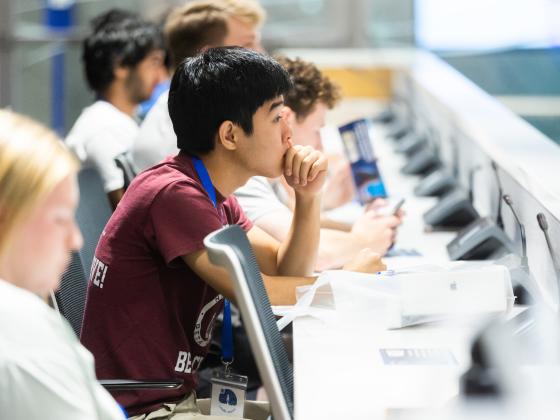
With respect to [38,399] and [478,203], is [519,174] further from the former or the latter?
[38,399]

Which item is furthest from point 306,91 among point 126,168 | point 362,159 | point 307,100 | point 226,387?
point 226,387

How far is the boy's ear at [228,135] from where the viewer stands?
2096mm

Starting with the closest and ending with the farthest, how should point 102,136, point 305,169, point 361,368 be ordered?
point 361,368, point 305,169, point 102,136

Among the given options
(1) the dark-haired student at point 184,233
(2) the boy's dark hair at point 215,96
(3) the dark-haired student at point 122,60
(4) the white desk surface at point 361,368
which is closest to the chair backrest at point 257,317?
(4) the white desk surface at point 361,368

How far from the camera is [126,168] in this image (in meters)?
2.64

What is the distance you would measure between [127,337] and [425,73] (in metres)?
3.97

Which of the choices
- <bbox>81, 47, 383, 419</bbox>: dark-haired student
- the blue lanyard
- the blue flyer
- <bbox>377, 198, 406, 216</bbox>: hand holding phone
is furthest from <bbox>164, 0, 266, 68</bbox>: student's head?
the blue lanyard

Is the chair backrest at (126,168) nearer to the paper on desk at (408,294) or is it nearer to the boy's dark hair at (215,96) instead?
the boy's dark hair at (215,96)

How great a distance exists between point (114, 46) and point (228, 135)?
80.9 inches

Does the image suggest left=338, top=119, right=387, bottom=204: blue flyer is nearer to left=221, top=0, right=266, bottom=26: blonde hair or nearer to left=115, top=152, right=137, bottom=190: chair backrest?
left=221, top=0, right=266, bottom=26: blonde hair

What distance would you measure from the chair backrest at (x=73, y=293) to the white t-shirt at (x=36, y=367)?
82 centimetres

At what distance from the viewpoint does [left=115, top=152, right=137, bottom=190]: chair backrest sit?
2611mm

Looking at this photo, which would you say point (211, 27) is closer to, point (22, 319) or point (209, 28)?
point (209, 28)

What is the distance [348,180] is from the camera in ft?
12.0
